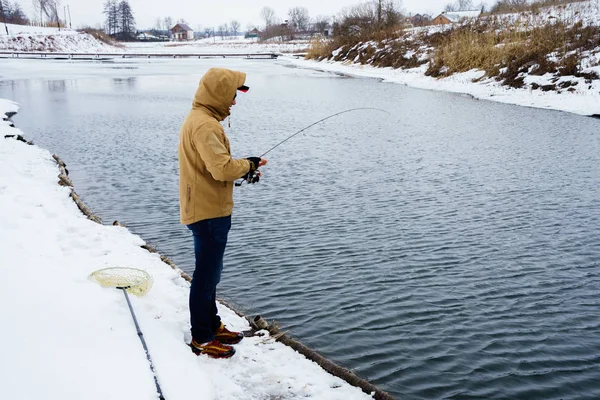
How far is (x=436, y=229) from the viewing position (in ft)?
27.2

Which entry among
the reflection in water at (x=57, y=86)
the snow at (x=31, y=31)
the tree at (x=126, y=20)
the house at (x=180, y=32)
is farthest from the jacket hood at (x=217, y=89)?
the house at (x=180, y=32)

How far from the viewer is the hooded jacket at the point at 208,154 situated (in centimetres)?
381

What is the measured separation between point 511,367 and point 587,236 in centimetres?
407

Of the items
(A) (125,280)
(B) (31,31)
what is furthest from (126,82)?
(B) (31,31)

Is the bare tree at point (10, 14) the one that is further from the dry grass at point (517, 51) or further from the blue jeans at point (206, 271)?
the blue jeans at point (206, 271)

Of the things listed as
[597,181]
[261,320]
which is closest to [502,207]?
[597,181]

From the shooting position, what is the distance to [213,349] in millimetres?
4332

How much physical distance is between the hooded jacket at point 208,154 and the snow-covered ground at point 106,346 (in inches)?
44.0

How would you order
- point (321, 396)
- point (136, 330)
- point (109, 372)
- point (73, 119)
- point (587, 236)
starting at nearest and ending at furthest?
point (109, 372), point (321, 396), point (136, 330), point (587, 236), point (73, 119)

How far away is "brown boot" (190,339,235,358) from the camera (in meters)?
4.32

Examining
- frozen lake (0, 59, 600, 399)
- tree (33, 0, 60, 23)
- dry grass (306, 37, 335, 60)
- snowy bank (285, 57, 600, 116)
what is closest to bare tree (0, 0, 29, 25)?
tree (33, 0, 60, 23)

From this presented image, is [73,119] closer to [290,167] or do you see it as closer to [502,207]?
[290,167]

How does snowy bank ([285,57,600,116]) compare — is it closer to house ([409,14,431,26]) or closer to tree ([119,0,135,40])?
house ([409,14,431,26])

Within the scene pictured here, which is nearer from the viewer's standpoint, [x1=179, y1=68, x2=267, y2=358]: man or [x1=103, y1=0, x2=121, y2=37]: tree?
[x1=179, y1=68, x2=267, y2=358]: man
